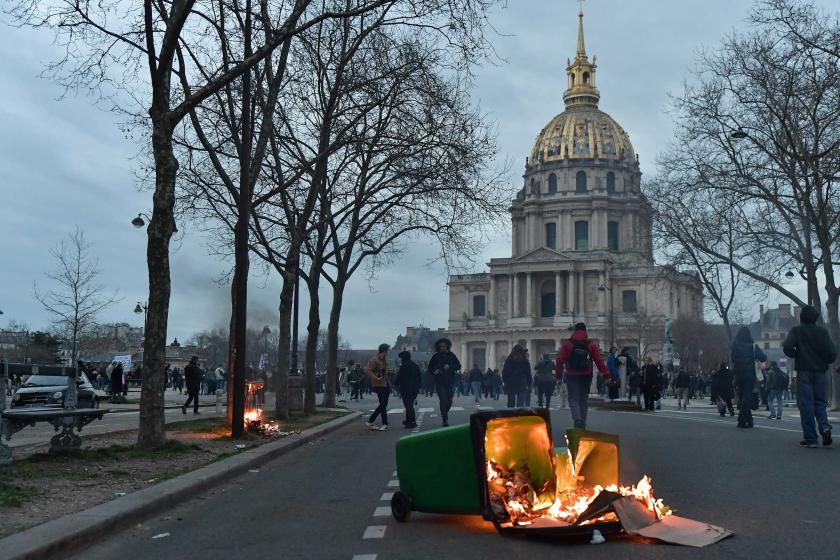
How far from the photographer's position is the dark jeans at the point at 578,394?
14469mm

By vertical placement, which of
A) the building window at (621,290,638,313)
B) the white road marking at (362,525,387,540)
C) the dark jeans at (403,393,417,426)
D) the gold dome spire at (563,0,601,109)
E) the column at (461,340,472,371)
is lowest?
the white road marking at (362,525,387,540)

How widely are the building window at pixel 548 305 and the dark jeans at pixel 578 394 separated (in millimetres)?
111394

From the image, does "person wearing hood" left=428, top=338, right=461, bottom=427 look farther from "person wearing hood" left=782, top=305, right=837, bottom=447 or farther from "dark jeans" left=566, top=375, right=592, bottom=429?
"person wearing hood" left=782, top=305, right=837, bottom=447

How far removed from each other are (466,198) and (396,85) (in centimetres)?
610

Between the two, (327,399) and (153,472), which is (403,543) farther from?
(327,399)

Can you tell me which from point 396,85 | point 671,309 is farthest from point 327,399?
point 671,309

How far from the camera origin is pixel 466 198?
2703 centimetres

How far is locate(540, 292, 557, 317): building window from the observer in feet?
413

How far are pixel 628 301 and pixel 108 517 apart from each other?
381 ft

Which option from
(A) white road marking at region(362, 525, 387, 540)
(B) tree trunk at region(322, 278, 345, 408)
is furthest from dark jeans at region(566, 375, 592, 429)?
(B) tree trunk at region(322, 278, 345, 408)

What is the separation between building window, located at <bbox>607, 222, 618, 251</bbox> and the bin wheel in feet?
406

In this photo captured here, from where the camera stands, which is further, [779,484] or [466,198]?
[466,198]

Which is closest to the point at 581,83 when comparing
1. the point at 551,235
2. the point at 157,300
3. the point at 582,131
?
the point at 582,131

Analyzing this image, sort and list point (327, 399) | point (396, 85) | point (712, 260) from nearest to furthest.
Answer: point (396, 85) < point (327, 399) < point (712, 260)
